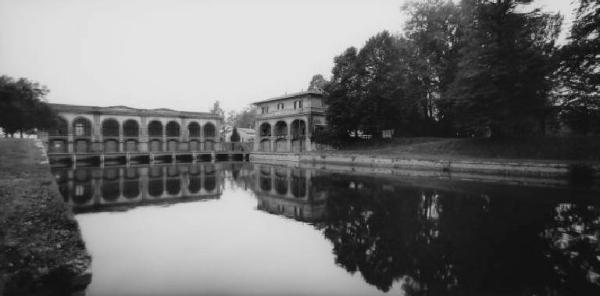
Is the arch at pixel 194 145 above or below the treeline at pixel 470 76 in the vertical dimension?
below

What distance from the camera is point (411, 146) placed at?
33.8 metres

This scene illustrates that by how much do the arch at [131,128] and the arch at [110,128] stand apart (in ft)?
3.67

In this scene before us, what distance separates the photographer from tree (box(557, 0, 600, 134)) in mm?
20797

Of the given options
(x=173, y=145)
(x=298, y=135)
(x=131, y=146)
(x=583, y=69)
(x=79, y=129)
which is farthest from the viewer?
(x=173, y=145)

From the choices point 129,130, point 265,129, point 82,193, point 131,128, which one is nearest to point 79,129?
point 129,130

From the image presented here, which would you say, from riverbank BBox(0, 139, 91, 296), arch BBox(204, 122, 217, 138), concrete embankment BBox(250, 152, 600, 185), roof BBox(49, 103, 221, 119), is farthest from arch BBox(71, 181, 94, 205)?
arch BBox(204, 122, 217, 138)

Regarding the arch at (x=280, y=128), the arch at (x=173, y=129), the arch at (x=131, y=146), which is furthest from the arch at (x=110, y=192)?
the arch at (x=173, y=129)

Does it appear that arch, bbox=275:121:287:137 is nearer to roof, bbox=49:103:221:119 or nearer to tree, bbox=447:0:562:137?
roof, bbox=49:103:221:119

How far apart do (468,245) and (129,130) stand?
5336cm

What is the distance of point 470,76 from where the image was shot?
2552cm

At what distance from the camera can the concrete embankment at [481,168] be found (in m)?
19.7

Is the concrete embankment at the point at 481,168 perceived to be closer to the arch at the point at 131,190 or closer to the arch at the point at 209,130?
the arch at the point at 131,190

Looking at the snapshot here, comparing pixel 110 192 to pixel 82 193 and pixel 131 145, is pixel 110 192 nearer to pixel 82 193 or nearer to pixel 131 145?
pixel 82 193

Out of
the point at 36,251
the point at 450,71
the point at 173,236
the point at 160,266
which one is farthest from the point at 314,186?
the point at 450,71
